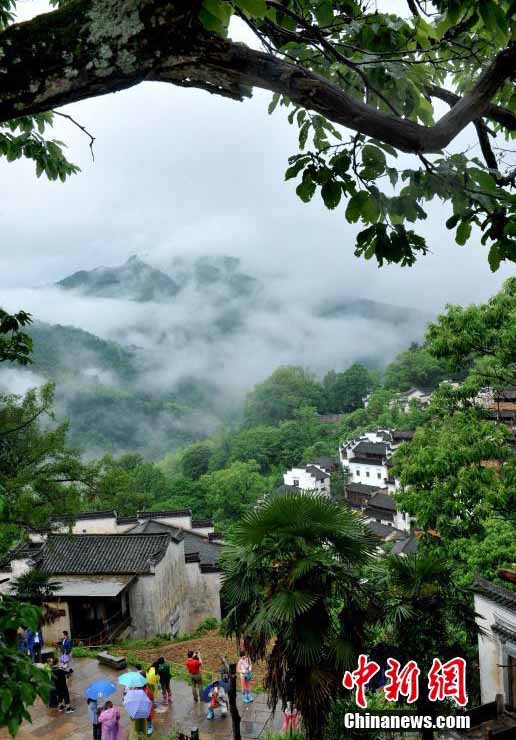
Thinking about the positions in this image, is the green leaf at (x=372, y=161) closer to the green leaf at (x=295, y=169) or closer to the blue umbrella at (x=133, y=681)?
the green leaf at (x=295, y=169)

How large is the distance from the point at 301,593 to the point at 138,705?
4615mm

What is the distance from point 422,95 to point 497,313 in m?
8.69

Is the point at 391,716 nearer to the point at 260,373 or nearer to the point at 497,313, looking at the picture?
the point at 497,313

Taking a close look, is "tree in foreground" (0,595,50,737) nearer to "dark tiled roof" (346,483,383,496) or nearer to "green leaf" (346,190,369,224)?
"green leaf" (346,190,369,224)

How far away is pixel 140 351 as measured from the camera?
447 feet

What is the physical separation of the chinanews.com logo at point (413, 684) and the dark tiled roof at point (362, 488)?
41.4 metres

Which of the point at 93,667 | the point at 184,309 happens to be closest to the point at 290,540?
the point at 93,667

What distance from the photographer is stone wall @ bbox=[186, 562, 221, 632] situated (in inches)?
875

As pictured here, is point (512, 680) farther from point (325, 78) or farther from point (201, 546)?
point (201, 546)

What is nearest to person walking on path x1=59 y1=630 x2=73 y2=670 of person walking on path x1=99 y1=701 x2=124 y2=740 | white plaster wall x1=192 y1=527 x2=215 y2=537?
person walking on path x1=99 y1=701 x2=124 y2=740

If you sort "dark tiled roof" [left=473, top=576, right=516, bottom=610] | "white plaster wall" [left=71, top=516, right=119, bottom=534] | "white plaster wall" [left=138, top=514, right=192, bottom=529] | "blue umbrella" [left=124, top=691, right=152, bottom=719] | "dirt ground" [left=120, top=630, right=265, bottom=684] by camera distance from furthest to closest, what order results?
1. "white plaster wall" [left=138, top=514, right=192, bottom=529]
2. "white plaster wall" [left=71, top=516, right=119, bottom=534]
3. "dirt ground" [left=120, top=630, right=265, bottom=684]
4. "dark tiled roof" [left=473, top=576, right=516, bottom=610]
5. "blue umbrella" [left=124, top=691, right=152, bottom=719]

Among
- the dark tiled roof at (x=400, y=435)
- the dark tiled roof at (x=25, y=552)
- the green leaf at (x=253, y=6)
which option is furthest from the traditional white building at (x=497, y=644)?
the dark tiled roof at (x=400, y=435)

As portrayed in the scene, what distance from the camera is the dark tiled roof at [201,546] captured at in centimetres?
2734

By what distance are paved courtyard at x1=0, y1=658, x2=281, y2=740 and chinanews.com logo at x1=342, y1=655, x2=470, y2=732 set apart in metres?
3.53
